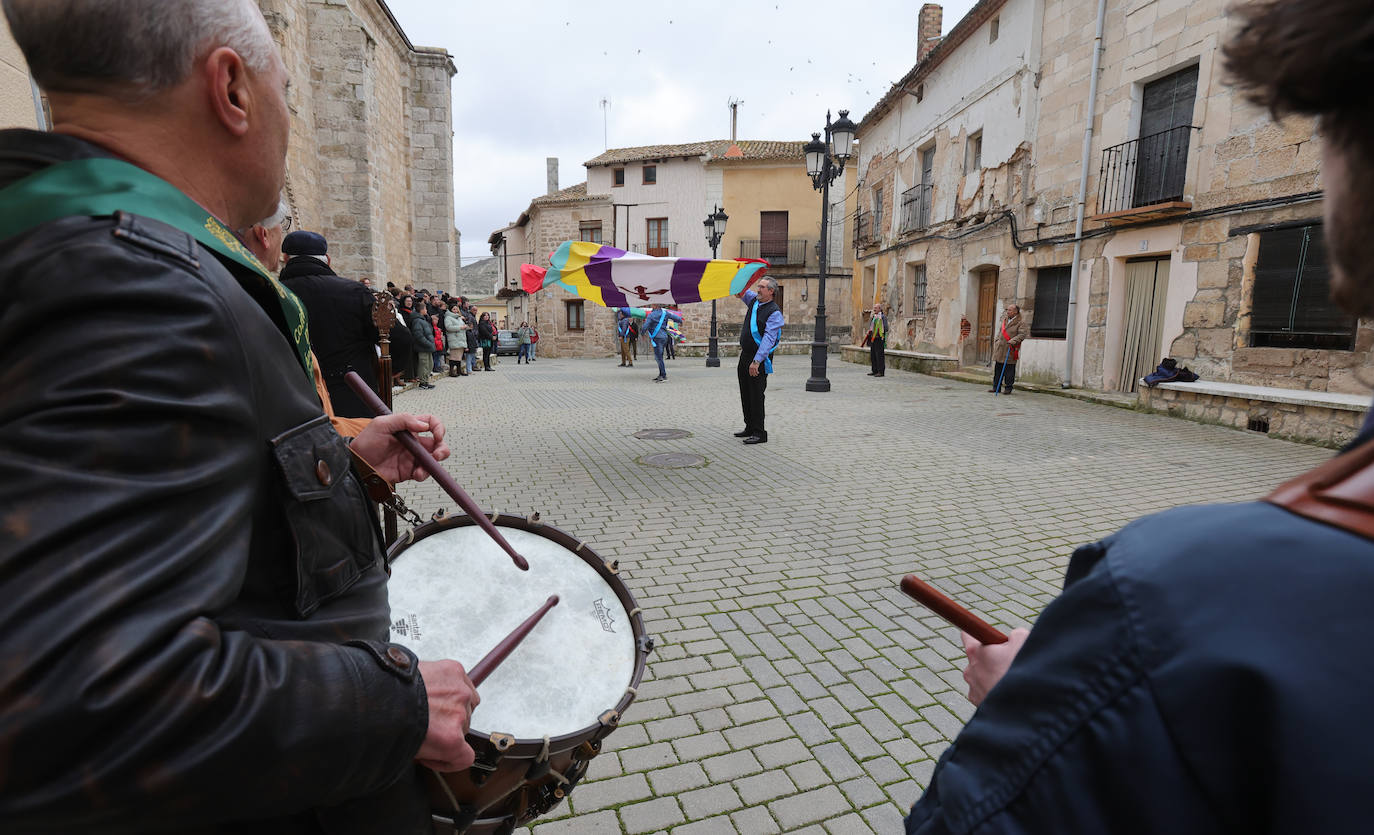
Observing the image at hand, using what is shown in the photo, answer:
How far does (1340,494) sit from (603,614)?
1.47 meters

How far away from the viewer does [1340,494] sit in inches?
20.0

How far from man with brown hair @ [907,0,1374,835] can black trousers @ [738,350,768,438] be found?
7.76m

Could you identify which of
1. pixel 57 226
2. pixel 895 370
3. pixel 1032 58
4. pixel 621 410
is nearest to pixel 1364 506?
pixel 57 226

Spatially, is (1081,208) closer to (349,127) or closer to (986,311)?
(986,311)

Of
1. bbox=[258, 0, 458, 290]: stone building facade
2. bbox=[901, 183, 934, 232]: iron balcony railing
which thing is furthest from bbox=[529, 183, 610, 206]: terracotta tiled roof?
bbox=[901, 183, 934, 232]: iron balcony railing

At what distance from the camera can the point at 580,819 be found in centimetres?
233

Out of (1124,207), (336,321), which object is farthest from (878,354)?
(336,321)

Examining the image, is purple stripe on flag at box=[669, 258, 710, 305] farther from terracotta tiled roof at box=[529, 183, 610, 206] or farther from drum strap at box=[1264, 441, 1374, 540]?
terracotta tiled roof at box=[529, 183, 610, 206]

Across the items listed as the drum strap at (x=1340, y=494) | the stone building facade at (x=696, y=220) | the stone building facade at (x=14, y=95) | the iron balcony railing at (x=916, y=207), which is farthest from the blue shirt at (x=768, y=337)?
the stone building facade at (x=696, y=220)

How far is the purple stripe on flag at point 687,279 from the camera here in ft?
41.2

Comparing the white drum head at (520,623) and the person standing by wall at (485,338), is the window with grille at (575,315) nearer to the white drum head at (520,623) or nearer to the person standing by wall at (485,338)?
the person standing by wall at (485,338)

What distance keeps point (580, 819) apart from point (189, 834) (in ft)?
5.50

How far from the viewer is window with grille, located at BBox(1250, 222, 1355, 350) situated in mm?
8688

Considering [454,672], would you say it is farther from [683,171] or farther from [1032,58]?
[683,171]
